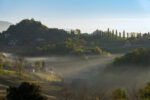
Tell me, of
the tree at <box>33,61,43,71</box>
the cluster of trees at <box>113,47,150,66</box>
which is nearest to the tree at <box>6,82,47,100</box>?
the cluster of trees at <box>113,47,150,66</box>

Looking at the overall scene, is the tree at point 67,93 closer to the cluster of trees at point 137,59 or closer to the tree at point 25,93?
the tree at point 25,93

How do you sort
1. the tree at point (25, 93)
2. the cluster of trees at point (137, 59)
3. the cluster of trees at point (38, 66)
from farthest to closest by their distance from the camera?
the cluster of trees at point (38, 66), the cluster of trees at point (137, 59), the tree at point (25, 93)

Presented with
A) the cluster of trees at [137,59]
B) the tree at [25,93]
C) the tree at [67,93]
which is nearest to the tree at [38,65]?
the cluster of trees at [137,59]

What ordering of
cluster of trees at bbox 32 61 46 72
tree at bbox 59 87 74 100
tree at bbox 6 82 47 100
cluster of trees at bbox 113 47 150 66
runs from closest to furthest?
tree at bbox 6 82 47 100 → tree at bbox 59 87 74 100 → cluster of trees at bbox 113 47 150 66 → cluster of trees at bbox 32 61 46 72

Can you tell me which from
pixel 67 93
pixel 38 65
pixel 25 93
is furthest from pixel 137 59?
pixel 25 93

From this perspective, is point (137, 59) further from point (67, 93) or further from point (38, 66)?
point (38, 66)

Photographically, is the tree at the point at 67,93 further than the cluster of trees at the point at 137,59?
No

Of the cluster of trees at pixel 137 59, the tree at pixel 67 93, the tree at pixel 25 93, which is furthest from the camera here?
the cluster of trees at pixel 137 59

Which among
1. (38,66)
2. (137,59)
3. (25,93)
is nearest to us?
(25,93)

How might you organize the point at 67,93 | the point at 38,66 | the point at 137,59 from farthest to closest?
the point at 38,66
the point at 137,59
the point at 67,93

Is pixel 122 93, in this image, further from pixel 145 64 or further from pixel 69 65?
pixel 69 65

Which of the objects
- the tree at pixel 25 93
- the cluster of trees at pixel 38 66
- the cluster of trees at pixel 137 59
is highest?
the tree at pixel 25 93

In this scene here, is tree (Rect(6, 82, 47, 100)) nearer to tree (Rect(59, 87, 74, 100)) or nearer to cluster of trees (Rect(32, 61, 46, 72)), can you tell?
tree (Rect(59, 87, 74, 100))

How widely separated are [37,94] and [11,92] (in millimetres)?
3086
